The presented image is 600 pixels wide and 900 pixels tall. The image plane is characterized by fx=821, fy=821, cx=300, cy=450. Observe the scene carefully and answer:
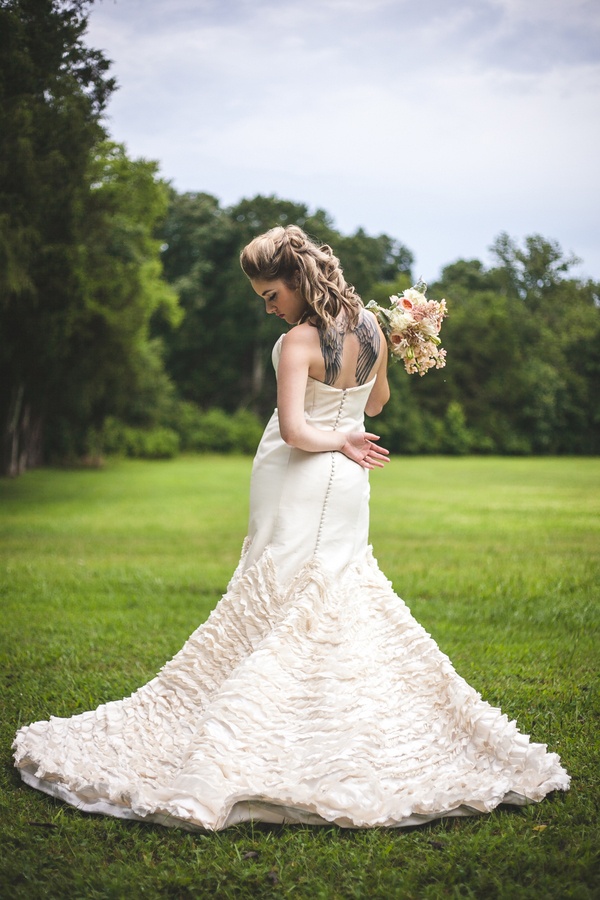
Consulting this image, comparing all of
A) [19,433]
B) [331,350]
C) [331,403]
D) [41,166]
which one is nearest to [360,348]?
[331,350]

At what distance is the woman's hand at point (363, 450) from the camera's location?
3.57 metres

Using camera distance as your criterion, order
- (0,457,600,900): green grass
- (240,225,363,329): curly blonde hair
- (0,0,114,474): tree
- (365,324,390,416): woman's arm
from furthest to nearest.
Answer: (0,0,114,474): tree
(365,324,390,416): woman's arm
(240,225,363,329): curly blonde hair
(0,457,600,900): green grass

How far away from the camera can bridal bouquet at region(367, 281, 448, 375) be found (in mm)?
3745

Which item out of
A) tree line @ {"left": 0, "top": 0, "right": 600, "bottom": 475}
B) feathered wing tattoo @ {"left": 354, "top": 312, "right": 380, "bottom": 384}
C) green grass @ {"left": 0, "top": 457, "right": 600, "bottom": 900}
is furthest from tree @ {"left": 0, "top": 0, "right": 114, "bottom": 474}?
feathered wing tattoo @ {"left": 354, "top": 312, "right": 380, "bottom": 384}

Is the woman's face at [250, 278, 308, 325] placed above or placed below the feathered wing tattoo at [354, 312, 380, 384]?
above

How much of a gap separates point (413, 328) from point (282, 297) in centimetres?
71

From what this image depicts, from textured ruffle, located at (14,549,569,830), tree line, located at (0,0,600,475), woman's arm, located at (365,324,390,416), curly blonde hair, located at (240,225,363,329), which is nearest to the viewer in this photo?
textured ruffle, located at (14,549,569,830)

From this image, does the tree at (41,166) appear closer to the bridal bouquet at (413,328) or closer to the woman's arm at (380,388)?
the bridal bouquet at (413,328)

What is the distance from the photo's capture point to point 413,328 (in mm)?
3762

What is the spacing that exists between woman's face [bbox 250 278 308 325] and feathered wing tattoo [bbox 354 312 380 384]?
0.86 feet

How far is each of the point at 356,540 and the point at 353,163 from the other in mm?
37461

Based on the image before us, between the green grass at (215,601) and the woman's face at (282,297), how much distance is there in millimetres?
2016

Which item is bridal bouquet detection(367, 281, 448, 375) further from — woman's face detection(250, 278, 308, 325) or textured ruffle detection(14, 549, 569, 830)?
textured ruffle detection(14, 549, 569, 830)

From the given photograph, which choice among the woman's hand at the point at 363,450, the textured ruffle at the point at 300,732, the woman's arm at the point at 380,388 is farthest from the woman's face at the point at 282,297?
the textured ruffle at the point at 300,732
